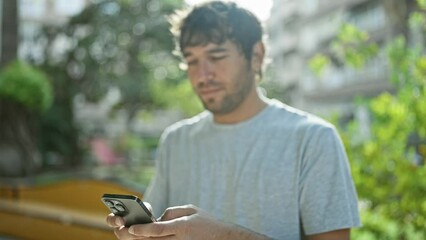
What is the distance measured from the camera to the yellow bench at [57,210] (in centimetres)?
528

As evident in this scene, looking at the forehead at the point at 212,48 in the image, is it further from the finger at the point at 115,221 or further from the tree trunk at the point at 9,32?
the tree trunk at the point at 9,32

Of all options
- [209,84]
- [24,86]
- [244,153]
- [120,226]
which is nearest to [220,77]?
[209,84]

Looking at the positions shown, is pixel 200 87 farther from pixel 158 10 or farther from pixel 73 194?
pixel 158 10

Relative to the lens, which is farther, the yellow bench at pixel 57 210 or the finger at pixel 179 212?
the yellow bench at pixel 57 210

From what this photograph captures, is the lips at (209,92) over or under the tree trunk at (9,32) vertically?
under

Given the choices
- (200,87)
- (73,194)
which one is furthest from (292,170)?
(73,194)

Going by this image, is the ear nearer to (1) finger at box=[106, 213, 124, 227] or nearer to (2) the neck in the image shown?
(2) the neck

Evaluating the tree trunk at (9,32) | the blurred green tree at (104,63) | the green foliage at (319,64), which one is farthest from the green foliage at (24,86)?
the blurred green tree at (104,63)

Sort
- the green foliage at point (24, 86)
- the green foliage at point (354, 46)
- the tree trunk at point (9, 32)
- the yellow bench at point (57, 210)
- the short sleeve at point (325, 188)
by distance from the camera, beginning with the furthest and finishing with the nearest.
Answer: the tree trunk at point (9, 32), the green foliage at point (24, 86), the yellow bench at point (57, 210), the green foliage at point (354, 46), the short sleeve at point (325, 188)

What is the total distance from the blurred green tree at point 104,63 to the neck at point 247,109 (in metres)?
13.8

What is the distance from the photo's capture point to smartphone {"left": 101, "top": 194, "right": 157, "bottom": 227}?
1.10m

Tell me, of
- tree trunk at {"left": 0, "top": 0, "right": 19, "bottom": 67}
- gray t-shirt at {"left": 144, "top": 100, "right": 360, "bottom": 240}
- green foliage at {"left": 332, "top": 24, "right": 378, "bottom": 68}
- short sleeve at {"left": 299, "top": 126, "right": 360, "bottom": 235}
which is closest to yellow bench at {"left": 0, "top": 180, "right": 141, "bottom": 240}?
green foliage at {"left": 332, "top": 24, "right": 378, "bottom": 68}

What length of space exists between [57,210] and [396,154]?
4.52 metres

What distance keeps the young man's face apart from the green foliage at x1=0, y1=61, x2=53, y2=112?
7.62m
